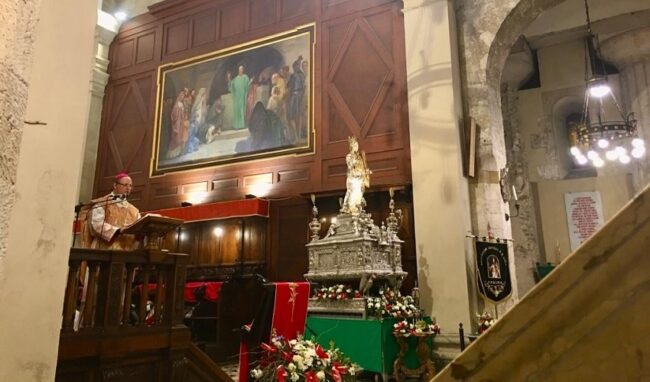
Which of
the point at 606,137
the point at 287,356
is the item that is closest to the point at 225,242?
the point at 287,356

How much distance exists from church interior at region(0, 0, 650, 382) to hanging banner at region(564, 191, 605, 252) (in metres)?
0.06

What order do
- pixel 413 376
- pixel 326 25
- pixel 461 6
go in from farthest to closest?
pixel 326 25, pixel 461 6, pixel 413 376

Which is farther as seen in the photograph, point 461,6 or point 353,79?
point 353,79

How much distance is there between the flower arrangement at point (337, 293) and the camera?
6.58 m

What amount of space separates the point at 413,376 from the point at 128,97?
1060 centimetres

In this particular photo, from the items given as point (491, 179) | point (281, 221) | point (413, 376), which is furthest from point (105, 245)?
point (491, 179)

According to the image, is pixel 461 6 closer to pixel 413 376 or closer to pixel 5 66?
pixel 413 376

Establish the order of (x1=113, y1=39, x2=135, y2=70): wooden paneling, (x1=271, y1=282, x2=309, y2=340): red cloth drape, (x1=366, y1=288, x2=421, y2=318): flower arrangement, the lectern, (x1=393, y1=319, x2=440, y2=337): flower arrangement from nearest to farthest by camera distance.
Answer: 1. the lectern
2. (x1=271, y1=282, x2=309, y2=340): red cloth drape
3. (x1=393, y1=319, x2=440, y2=337): flower arrangement
4. (x1=366, y1=288, x2=421, y2=318): flower arrangement
5. (x1=113, y1=39, x2=135, y2=70): wooden paneling

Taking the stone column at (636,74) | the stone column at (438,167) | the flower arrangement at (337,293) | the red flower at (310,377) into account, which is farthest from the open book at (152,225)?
the stone column at (636,74)

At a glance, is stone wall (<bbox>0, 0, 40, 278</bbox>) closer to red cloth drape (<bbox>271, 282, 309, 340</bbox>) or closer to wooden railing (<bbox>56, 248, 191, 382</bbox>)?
wooden railing (<bbox>56, 248, 191, 382</bbox>)

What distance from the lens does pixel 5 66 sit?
5.83ft

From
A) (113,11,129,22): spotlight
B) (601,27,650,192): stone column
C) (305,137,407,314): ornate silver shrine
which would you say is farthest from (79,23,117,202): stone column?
(601,27,650,192): stone column

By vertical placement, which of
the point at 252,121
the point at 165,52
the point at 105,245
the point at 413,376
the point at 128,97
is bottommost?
the point at 413,376

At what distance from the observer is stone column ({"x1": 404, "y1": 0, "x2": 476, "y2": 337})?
723cm
